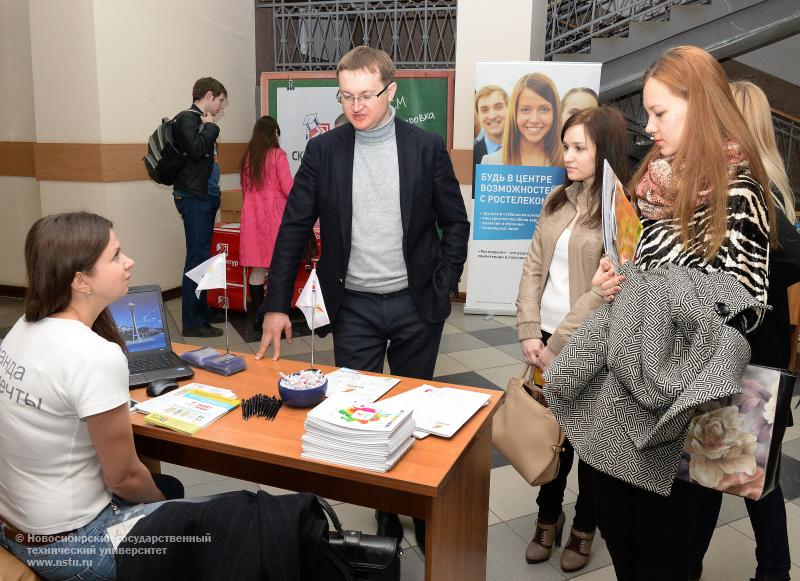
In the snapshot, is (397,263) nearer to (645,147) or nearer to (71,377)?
(71,377)

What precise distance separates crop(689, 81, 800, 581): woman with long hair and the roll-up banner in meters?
3.17

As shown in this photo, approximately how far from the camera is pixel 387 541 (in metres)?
1.67

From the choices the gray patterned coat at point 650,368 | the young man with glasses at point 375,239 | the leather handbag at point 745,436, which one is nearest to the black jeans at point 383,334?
the young man with glasses at point 375,239

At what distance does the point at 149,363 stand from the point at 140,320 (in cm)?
16

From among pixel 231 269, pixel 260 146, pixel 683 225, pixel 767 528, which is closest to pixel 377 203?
pixel 683 225

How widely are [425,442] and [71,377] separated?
0.81 m

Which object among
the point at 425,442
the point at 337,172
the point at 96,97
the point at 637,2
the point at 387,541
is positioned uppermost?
the point at 637,2

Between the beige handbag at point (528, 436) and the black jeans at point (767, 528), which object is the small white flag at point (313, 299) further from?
the black jeans at point (767, 528)

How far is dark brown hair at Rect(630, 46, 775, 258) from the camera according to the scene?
1419 mm

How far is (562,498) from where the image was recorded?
90.7 inches

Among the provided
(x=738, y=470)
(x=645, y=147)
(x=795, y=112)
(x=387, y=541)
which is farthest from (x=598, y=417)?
(x=795, y=112)

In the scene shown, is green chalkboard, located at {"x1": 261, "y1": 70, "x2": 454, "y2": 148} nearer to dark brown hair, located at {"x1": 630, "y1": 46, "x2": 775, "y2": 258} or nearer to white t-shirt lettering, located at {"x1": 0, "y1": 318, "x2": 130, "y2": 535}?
dark brown hair, located at {"x1": 630, "y1": 46, "x2": 775, "y2": 258}

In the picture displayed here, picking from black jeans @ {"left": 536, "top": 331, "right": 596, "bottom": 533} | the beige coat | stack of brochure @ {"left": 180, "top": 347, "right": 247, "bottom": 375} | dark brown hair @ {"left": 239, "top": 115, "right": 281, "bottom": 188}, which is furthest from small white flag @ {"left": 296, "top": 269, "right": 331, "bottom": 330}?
dark brown hair @ {"left": 239, "top": 115, "right": 281, "bottom": 188}

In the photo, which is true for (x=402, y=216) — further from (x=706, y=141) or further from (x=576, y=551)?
(x=576, y=551)
